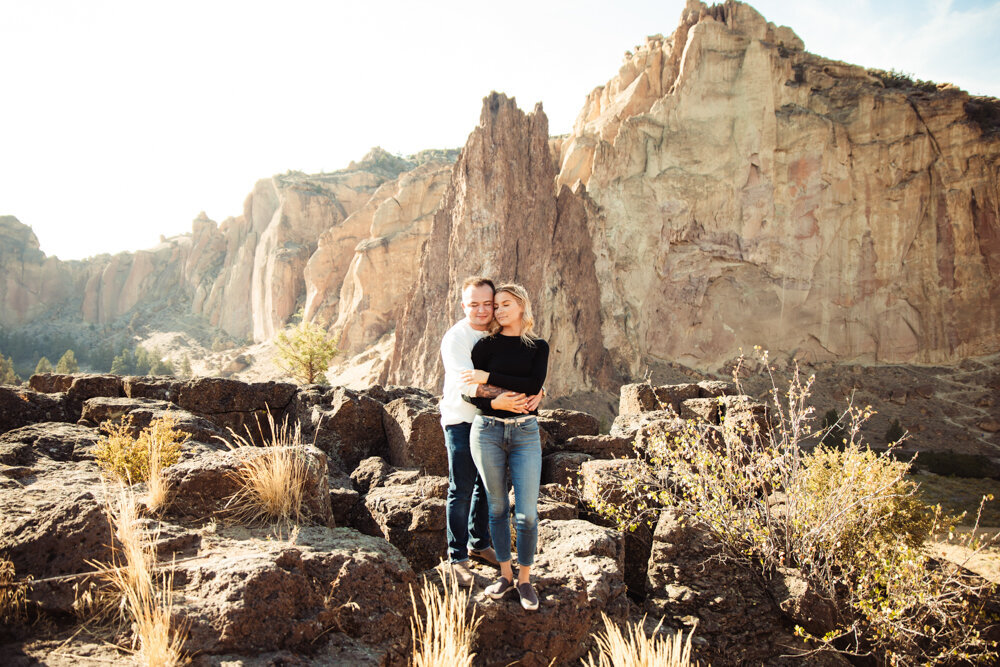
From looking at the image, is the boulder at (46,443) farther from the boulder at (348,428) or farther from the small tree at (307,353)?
the small tree at (307,353)

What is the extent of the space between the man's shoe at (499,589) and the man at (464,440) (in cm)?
37

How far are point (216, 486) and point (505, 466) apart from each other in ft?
7.43

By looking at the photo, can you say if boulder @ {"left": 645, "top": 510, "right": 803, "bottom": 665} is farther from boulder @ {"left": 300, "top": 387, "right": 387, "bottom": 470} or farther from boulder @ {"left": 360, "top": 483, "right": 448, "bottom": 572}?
boulder @ {"left": 300, "top": 387, "right": 387, "bottom": 470}

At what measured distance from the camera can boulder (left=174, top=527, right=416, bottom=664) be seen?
3072 mm

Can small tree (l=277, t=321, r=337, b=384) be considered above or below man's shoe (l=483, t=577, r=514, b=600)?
above

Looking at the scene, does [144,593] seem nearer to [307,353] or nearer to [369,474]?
[369,474]

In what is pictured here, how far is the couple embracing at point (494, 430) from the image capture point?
3.97m

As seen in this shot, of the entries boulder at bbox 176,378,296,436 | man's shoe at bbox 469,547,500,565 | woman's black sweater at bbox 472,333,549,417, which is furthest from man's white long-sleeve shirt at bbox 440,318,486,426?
boulder at bbox 176,378,296,436

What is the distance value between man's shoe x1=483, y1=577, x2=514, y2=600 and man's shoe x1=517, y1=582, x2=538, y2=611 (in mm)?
80

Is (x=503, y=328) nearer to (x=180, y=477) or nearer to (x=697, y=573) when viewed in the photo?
(x=180, y=477)

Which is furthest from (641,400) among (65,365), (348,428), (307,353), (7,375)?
(7,375)

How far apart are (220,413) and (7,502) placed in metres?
4.07

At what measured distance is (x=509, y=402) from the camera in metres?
3.96

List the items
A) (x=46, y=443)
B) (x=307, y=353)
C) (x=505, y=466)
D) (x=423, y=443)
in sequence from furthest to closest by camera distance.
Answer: (x=307, y=353) < (x=423, y=443) < (x=46, y=443) < (x=505, y=466)
